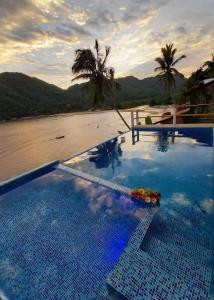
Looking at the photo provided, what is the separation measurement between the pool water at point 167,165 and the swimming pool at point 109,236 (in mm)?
28

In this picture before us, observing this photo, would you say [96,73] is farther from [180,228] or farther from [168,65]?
[180,228]

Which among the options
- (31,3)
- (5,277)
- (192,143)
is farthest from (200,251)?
(31,3)

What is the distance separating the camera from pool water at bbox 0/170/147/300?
2301mm

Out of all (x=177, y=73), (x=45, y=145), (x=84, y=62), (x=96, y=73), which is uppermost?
(x=177, y=73)

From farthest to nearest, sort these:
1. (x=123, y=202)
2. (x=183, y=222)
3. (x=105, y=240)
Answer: (x=123, y=202) → (x=183, y=222) → (x=105, y=240)

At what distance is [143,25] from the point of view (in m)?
10.0

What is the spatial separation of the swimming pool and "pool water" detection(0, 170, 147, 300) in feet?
0.04

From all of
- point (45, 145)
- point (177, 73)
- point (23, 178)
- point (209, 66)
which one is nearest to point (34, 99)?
point (45, 145)

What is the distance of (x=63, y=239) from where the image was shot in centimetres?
301

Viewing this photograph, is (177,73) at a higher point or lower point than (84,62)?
higher

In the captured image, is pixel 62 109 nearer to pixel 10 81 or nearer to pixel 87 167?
pixel 10 81

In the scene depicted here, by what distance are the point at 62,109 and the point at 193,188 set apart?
68076 millimetres

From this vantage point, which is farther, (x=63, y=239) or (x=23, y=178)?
(x=23, y=178)

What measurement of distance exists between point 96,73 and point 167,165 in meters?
8.73
